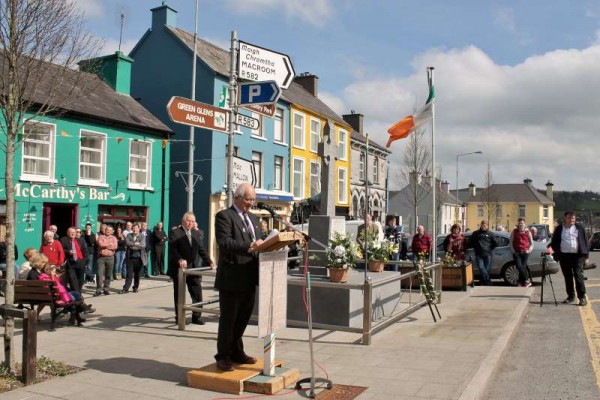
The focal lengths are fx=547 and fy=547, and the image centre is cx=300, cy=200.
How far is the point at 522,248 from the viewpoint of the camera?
1384 cm

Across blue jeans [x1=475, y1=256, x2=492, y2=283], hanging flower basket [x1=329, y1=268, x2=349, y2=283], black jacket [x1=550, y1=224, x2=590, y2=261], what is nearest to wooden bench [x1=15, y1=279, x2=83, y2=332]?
hanging flower basket [x1=329, y1=268, x2=349, y2=283]

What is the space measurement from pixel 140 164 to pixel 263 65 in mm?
12154

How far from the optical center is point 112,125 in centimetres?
1828

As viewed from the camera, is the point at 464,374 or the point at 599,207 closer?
the point at 464,374

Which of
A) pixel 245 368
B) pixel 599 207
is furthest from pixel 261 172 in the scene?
pixel 599 207

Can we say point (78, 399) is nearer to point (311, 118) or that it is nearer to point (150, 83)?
point (150, 83)

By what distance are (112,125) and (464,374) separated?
50.7ft

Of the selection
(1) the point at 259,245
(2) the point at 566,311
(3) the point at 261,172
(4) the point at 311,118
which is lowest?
(2) the point at 566,311

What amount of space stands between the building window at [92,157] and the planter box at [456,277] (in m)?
11.3

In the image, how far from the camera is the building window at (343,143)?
113ft

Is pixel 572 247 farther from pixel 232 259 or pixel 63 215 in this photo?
pixel 63 215

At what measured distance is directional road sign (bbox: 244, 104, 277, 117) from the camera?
8.69 metres

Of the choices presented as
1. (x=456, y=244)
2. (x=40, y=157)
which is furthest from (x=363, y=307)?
(x=40, y=157)

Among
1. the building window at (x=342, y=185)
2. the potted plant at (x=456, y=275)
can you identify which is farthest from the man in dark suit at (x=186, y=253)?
the building window at (x=342, y=185)
